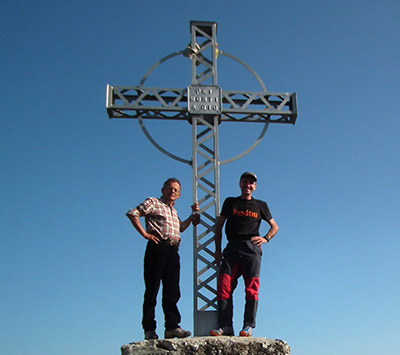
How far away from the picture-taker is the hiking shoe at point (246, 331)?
16.0 ft

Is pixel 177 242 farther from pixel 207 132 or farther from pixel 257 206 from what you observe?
pixel 207 132

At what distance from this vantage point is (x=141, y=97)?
21.1ft

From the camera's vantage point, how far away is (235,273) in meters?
5.38

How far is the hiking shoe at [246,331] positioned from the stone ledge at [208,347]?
0.82 feet

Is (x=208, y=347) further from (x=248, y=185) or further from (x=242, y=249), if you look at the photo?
(x=248, y=185)

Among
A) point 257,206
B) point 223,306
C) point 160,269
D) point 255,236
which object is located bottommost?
point 223,306

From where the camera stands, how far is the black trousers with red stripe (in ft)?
17.1

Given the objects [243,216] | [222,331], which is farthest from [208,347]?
[243,216]

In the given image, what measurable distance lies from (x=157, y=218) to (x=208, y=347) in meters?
1.41

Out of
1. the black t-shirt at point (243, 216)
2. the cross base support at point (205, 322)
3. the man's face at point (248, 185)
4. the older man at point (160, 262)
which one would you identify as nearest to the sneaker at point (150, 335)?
the older man at point (160, 262)

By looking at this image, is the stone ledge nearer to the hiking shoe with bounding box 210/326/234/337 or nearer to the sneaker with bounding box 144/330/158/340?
the sneaker with bounding box 144/330/158/340

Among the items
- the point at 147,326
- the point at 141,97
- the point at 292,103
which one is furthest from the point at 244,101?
the point at 147,326

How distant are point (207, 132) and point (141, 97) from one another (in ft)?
3.20

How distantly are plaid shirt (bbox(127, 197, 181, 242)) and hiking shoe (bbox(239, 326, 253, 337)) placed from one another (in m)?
1.13
